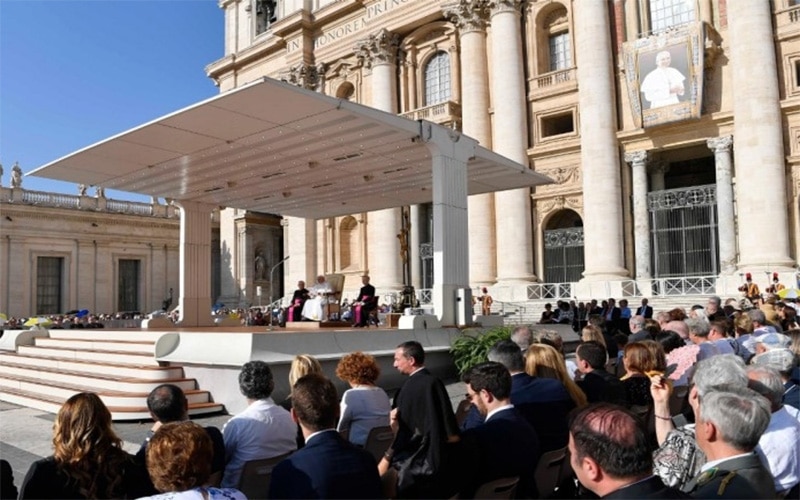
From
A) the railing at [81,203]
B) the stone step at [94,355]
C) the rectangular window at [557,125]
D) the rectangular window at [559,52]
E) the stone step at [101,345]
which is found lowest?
the stone step at [94,355]

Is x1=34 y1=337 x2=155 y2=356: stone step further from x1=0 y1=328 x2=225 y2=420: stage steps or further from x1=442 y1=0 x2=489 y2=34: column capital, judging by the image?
x1=442 y1=0 x2=489 y2=34: column capital

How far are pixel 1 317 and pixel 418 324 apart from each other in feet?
68.4

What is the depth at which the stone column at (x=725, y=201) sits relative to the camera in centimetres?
2005

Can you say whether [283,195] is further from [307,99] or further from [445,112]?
[445,112]

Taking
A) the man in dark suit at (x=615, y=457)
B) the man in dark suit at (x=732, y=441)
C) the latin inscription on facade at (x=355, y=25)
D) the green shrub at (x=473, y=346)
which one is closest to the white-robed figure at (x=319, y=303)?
the green shrub at (x=473, y=346)


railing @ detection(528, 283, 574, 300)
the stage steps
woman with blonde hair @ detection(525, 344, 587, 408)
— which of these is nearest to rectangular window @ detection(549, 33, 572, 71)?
railing @ detection(528, 283, 574, 300)

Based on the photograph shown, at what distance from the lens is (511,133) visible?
78.4ft

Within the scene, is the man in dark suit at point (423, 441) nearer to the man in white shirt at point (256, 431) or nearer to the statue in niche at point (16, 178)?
the man in white shirt at point (256, 431)

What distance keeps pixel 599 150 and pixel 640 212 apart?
2.51 m

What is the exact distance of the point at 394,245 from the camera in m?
27.6

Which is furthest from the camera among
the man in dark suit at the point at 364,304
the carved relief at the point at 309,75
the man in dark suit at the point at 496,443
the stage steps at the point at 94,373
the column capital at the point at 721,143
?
the carved relief at the point at 309,75

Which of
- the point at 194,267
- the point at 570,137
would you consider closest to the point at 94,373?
the point at 194,267

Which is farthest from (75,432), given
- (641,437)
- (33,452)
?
(33,452)

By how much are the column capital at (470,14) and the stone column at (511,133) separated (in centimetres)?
96
